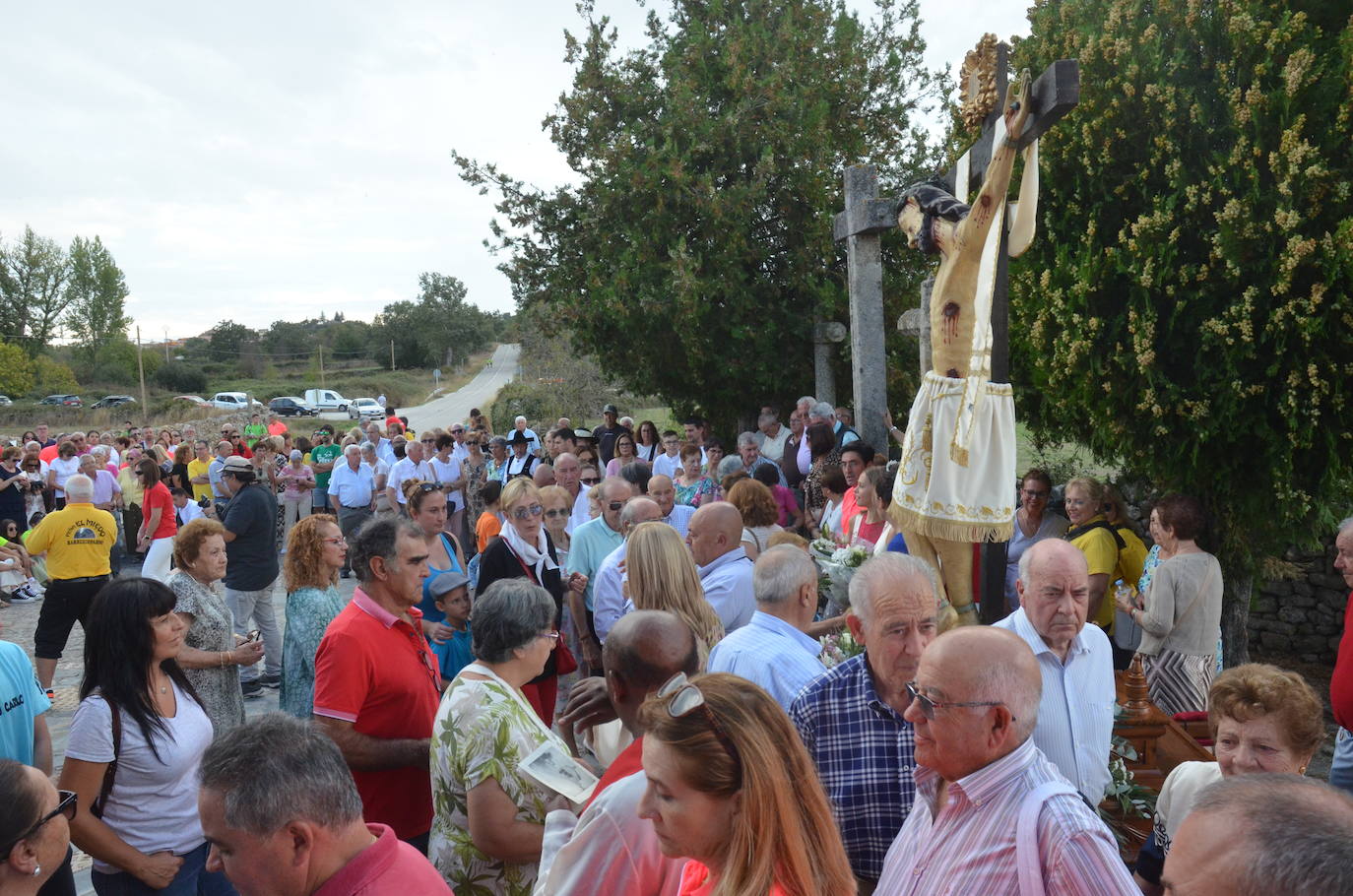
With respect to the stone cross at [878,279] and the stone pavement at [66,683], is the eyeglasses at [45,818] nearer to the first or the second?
the stone pavement at [66,683]

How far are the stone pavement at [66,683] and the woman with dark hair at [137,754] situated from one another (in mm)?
724

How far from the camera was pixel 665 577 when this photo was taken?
4.24 m

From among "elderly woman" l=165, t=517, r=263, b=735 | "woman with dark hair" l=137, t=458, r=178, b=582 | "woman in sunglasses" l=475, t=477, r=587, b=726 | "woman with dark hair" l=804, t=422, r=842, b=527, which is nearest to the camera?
"elderly woman" l=165, t=517, r=263, b=735

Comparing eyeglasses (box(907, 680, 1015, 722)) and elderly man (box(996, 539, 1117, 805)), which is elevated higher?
eyeglasses (box(907, 680, 1015, 722))

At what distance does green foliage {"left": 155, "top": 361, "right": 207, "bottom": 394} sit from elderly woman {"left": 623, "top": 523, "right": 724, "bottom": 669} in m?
66.9

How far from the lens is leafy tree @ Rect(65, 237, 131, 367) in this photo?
216 feet

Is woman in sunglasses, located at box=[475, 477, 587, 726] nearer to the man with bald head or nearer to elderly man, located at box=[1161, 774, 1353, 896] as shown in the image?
the man with bald head

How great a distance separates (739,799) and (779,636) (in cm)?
169

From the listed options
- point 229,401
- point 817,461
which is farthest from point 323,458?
point 229,401

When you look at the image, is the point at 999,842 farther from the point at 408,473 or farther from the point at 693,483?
the point at 408,473

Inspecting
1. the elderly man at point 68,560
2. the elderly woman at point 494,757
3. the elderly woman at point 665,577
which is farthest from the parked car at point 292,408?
the elderly woman at point 494,757

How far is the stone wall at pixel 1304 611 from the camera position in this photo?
321 inches

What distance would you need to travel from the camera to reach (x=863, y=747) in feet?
9.85

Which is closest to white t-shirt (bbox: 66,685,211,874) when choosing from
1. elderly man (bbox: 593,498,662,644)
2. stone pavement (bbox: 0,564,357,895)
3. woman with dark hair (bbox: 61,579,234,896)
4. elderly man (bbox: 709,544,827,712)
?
woman with dark hair (bbox: 61,579,234,896)
